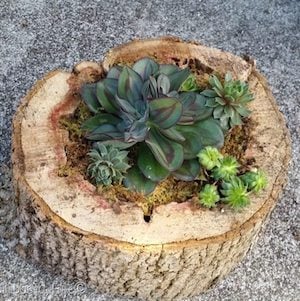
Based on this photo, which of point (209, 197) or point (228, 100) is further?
point (228, 100)

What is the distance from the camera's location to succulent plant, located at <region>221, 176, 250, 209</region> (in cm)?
172

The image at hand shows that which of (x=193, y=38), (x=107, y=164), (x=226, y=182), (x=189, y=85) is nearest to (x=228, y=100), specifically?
(x=189, y=85)

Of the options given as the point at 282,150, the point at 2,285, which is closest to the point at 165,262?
the point at 282,150

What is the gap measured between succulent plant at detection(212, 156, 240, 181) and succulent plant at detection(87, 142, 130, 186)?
21cm

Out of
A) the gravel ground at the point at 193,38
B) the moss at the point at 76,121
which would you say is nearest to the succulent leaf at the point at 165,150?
the moss at the point at 76,121

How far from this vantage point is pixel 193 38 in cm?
273

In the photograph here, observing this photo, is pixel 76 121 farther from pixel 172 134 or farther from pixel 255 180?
pixel 255 180

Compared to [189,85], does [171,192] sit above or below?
below

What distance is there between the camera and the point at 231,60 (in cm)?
200

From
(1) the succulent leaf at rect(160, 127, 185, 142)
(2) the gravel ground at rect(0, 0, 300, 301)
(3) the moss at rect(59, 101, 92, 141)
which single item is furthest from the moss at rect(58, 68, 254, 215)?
(2) the gravel ground at rect(0, 0, 300, 301)

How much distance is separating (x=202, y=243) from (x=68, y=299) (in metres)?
0.53

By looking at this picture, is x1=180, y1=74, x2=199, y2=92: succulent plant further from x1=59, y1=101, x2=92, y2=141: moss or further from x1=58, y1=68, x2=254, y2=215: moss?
x1=59, y1=101, x2=92, y2=141: moss

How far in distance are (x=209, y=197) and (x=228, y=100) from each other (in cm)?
26

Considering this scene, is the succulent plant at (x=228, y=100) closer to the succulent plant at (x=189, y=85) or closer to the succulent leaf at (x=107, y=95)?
the succulent plant at (x=189, y=85)
